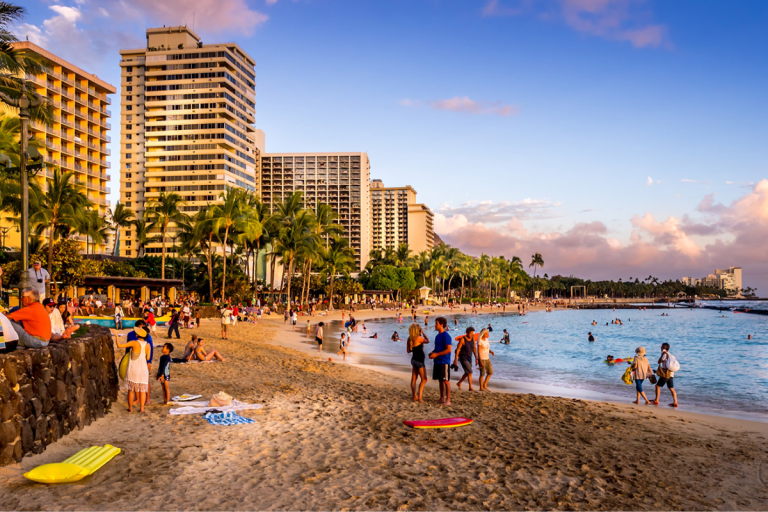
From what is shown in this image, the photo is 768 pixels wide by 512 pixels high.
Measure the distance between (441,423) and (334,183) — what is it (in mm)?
146599

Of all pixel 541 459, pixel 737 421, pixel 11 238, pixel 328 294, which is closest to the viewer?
pixel 541 459

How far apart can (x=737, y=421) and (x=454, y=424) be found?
6845mm

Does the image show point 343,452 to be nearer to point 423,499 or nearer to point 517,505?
point 423,499

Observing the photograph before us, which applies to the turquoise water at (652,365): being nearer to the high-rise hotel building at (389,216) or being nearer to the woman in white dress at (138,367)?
the woman in white dress at (138,367)

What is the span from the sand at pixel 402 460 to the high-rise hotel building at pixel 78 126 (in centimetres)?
6916

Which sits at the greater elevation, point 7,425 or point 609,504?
point 7,425

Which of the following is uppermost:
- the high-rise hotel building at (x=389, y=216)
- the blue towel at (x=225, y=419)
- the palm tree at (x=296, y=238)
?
the high-rise hotel building at (x=389, y=216)

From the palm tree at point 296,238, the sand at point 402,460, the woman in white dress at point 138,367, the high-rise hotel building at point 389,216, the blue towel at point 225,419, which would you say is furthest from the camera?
the high-rise hotel building at point 389,216

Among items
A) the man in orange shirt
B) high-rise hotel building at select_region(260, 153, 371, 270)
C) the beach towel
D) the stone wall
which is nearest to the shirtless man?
the beach towel

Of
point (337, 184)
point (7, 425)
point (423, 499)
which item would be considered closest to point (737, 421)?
point (423, 499)

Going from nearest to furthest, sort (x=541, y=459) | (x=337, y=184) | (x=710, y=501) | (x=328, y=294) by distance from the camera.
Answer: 1. (x=710, y=501)
2. (x=541, y=459)
3. (x=328, y=294)
4. (x=337, y=184)

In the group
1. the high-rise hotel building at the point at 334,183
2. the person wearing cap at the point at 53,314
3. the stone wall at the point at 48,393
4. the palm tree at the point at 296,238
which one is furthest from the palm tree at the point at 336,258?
the high-rise hotel building at the point at 334,183

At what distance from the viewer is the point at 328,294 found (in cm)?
6750

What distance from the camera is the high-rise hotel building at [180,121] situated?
94.4 m
